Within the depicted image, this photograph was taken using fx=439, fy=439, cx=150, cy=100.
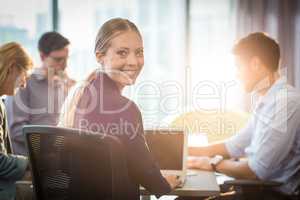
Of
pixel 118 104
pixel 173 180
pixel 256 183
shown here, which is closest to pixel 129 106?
pixel 118 104

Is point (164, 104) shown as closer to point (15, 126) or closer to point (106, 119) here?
point (15, 126)

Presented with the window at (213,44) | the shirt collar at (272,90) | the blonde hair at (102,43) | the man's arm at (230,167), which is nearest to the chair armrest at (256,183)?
the man's arm at (230,167)

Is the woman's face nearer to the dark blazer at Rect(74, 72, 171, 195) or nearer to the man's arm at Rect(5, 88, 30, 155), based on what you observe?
the dark blazer at Rect(74, 72, 171, 195)

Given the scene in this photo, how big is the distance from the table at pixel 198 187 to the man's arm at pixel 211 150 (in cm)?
48

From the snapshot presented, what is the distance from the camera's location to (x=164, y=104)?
4512 mm

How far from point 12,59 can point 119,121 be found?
84 cm

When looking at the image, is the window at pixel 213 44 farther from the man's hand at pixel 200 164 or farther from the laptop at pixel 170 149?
the laptop at pixel 170 149

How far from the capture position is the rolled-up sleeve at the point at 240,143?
295 cm

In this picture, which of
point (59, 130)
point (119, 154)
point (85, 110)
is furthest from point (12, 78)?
point (119, 154)

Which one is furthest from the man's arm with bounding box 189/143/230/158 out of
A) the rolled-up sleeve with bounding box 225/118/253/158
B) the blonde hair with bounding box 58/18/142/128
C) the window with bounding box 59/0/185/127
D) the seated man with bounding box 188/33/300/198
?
the window with bounding box 59/0/185/127

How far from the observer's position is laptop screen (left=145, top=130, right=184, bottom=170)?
219 cm

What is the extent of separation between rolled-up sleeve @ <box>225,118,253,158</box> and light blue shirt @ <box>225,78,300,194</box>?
1.23ft

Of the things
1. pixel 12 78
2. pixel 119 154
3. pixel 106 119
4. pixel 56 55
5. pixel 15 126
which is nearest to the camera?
pixel 119 154

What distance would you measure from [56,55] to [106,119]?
177 centimetres
